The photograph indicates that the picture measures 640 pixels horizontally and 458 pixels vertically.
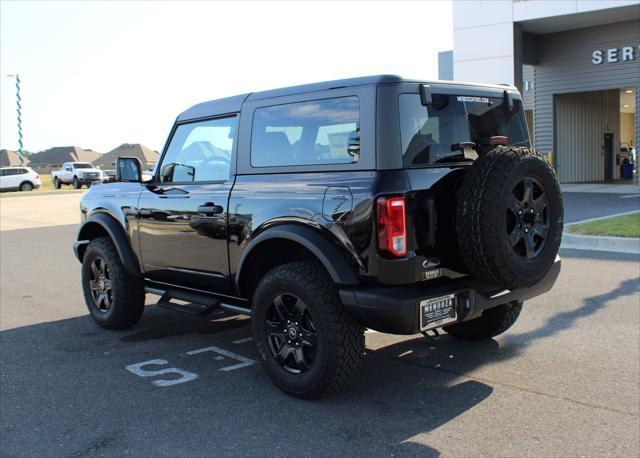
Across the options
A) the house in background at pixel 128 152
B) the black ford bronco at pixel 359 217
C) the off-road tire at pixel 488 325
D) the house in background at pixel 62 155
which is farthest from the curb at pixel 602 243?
the house in background at pixel 62 155

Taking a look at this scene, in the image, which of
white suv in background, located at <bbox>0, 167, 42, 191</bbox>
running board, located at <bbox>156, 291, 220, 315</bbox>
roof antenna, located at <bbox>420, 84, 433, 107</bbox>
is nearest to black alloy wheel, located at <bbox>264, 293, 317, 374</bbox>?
running board, located at <bbox>156, 291, 220, 315</bbox>

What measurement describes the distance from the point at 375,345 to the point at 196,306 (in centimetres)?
152

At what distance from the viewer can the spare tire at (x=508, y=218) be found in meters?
3.66

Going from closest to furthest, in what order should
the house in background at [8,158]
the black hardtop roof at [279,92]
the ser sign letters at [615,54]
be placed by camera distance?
the black hardtop roof at [279,92]
the ser sign letters at [615,54]
the house in background at [8,158]

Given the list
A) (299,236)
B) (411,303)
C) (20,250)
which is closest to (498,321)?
(411,303)

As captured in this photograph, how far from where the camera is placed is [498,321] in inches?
197

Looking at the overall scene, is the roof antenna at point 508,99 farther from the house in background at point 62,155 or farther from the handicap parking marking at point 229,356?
the house in background at point 62,155

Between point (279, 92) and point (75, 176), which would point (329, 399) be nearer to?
point (279, 92)

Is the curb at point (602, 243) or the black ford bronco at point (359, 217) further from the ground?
the black ford bronco at point (359, 217)

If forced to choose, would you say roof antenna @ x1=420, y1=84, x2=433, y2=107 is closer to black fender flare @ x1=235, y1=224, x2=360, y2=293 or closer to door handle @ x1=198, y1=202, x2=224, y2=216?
black fender flare @ x1=235, y1=224, x2=360, y2=293

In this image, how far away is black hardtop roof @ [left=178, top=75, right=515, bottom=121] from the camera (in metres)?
3.88

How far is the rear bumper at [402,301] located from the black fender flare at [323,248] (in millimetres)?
85

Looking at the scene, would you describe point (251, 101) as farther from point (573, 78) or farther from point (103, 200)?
point (573, 78)

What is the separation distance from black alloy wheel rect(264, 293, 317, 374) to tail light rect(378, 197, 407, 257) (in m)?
0.71
